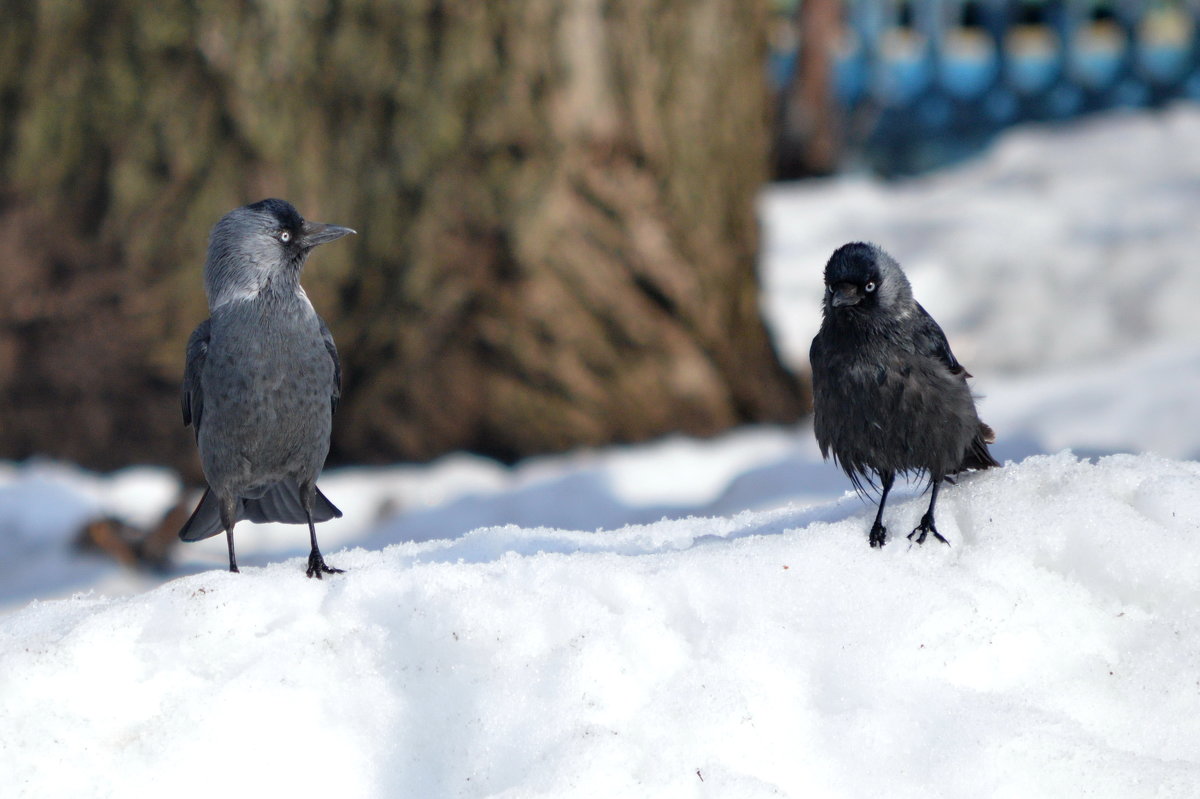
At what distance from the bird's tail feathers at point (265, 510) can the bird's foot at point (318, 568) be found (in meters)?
0.38

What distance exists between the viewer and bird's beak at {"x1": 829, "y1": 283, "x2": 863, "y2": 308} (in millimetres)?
2293

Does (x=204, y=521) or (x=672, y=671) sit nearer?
(x=672, y=671)

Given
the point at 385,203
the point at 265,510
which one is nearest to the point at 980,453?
the point at 265,510

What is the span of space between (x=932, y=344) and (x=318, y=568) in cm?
128

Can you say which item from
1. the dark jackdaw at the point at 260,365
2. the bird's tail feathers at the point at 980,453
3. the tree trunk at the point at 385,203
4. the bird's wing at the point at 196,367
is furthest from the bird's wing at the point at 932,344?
the tree trunk at the point at 385,203

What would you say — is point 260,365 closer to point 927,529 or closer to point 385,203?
point 927,529

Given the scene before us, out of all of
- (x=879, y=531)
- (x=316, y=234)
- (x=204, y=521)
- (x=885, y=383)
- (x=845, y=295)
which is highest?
(x=316, y=234)

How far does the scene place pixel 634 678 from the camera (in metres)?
1.93

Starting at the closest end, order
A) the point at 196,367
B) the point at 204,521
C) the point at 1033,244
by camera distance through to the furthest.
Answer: the point at 196,367
the point at 204,521
the point at 1033,244

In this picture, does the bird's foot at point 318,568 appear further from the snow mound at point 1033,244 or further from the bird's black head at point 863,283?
the snow mound at point 1033,244

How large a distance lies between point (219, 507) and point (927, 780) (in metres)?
1.62


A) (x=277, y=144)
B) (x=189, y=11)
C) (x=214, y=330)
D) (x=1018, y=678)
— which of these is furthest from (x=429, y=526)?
(x=1018, y=678)

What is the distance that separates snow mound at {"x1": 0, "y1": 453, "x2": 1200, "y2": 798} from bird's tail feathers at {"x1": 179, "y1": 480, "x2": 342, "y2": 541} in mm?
481

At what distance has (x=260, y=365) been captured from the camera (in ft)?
7.88
